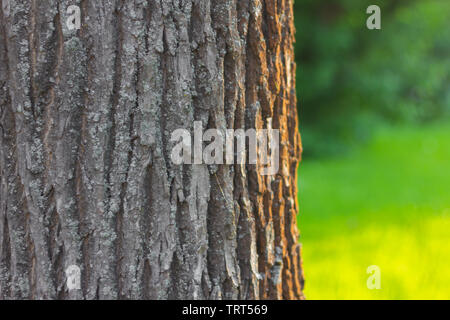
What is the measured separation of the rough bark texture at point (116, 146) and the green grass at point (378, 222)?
2676 mm

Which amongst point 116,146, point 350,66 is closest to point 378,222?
point 350,66

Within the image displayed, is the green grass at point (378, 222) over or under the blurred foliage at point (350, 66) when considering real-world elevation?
under

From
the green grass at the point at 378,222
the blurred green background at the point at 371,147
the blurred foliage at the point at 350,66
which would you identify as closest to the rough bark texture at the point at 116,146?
the green grass at the point at 378,222

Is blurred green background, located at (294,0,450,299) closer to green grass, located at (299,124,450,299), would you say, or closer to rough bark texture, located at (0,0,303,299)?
green grass, located at (299,124,450,299)

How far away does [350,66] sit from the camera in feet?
33.9

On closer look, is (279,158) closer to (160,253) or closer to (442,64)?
(160,253)

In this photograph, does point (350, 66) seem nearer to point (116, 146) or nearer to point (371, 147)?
point (371, 147)

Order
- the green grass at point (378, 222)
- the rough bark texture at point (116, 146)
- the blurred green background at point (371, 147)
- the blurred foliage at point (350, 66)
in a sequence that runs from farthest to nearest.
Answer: the blurred foliage at point (350, 66) → the blurred green background at point (371, 147) → the green grass at point (378, 222) → the rough bark texture at point (116, 146)

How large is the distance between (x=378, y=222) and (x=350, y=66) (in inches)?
179

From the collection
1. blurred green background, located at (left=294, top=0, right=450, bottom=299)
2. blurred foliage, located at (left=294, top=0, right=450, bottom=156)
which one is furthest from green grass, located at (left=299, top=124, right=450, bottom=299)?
blurred foliage, located at (left=294, top=0, right=450, bottom=156)

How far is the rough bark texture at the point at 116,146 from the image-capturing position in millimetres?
1968

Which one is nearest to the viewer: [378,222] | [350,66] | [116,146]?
[116,146]

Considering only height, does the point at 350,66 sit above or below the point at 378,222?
above

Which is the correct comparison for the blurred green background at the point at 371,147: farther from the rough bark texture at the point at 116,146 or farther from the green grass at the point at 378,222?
the rough bark texture at the point at 116,146
